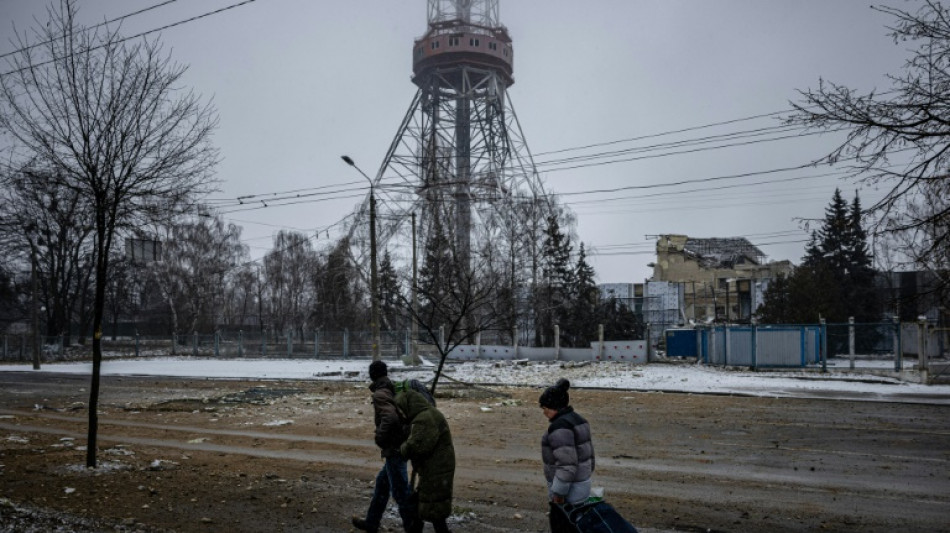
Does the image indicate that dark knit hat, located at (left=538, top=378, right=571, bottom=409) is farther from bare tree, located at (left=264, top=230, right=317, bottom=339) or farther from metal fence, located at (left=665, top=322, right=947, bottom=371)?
bare tree, located at (left=264, top=230, right=317, bottom=339)

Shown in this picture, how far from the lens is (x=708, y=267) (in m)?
80.4

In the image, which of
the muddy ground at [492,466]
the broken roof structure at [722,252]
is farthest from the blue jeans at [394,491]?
the broken roof structure at [722,252]

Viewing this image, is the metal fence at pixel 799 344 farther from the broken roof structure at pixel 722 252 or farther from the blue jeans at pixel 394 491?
the broken roof structure at pixel 722 252

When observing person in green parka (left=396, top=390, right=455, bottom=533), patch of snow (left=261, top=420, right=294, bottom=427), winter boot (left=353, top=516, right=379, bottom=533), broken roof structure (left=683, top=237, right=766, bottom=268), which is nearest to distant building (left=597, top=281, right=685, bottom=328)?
broken roof structure (left=683, top=237, right=766, bottom=268)

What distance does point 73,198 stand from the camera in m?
11.0

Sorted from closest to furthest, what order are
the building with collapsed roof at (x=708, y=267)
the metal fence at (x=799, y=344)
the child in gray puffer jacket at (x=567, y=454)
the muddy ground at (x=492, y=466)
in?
the child in gray puffer jacket at (x=567, y=454)
the muddy ground at (x=492, y=466)
the metal fence at (x=799, y=344)
the building with collapsed roof at (x=708, y=267)

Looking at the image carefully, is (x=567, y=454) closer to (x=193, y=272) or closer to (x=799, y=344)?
(x=799, y=344)

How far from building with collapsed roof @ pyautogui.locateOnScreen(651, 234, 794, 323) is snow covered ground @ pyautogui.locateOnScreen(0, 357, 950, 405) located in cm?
4150

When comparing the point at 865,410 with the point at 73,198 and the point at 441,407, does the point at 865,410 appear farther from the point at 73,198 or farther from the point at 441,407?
the point at 73,198

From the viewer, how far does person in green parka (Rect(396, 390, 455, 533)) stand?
576 cm

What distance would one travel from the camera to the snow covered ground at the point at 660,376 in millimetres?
21453

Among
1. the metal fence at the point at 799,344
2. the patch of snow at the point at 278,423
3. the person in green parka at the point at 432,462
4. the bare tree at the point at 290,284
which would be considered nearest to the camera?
the person in green parka at the point at 432,462

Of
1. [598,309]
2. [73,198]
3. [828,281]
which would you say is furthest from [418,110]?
[73,198]

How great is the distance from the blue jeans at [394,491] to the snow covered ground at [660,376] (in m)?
17.0
